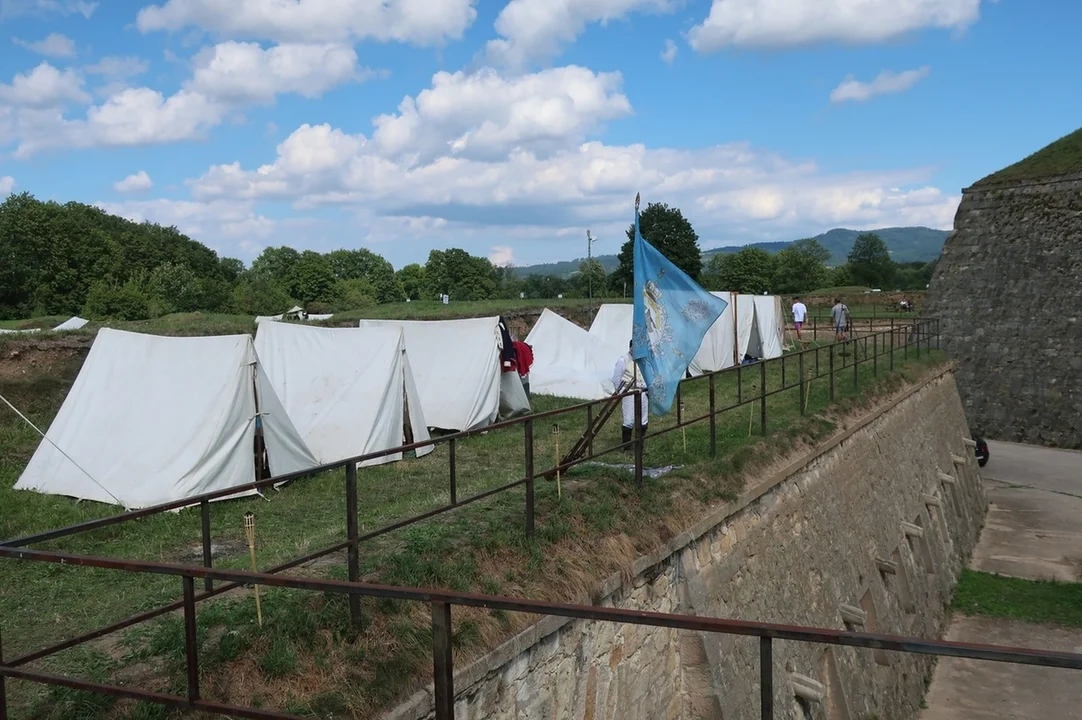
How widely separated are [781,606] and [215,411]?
6359mm

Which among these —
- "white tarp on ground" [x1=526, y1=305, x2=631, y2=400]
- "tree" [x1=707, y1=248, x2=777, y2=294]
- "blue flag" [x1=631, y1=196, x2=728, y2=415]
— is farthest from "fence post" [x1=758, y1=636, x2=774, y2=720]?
"tree" [x1=707, y1=248, x2=777, y2=294]

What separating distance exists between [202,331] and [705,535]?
13327mm

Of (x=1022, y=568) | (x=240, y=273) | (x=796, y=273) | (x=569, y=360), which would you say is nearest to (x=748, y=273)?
(x=796, y=273)

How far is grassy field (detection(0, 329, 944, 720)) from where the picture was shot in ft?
12.1

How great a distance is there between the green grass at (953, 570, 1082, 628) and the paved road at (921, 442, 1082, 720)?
0.33 metres

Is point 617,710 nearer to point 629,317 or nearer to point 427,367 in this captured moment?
point 427,367

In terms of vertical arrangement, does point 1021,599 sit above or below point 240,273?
below

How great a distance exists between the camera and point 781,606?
7.98 metres

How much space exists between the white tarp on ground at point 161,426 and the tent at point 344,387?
3.50 feet

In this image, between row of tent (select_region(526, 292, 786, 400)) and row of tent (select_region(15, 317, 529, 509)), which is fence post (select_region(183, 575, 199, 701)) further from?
row of tent (select_region(526, 292, 786, 400))

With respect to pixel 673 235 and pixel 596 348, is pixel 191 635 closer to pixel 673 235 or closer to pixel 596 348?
pixel 596 348

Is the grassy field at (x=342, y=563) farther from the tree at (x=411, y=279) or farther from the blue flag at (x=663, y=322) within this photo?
the tree at (x=411, y=279)

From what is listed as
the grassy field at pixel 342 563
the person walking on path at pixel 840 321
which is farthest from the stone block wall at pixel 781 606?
the person walking on path at pixel 840 321

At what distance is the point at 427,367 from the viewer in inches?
517
